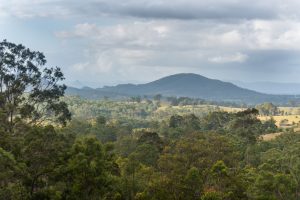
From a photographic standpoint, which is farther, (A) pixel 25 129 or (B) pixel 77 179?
(A) pixel 25 129

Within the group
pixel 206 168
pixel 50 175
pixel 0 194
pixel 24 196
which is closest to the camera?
pixel 0 194

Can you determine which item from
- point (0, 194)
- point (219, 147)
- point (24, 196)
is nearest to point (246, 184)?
point (219, 147)

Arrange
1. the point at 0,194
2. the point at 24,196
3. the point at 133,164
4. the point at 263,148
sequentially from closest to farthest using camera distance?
the point at 0,194, the point at 24,196, the point at 133,164, the point at 263,148

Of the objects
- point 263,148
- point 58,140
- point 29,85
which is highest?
point 29,85

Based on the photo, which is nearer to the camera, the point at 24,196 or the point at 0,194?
the point at 0,194

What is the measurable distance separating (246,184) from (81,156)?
1734cm

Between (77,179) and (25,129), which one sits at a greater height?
(25,129)

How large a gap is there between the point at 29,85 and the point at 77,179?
1655cm

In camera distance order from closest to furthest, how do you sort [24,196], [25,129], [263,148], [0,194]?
[0,194] < [24,196] < [25,129] < [263,148]

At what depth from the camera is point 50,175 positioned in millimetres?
33062

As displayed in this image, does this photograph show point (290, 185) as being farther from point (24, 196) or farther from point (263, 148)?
point (263, 148)

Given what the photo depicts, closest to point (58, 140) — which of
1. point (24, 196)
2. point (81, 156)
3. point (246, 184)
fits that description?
point (81, 156)

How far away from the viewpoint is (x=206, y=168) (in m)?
41.6

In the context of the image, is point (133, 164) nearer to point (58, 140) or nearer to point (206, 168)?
point (206, 168)
